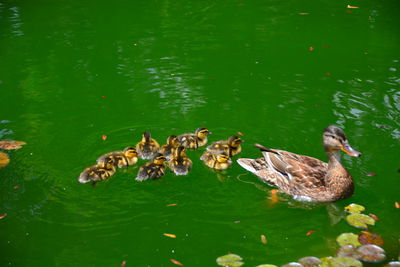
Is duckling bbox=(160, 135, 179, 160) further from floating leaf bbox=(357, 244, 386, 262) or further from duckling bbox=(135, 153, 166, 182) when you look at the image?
floating leaf bbox=(357, 244, 386, 262)

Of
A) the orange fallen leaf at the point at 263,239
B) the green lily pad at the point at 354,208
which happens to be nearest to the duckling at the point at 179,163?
the orange fallen leaf at the point at 263,239

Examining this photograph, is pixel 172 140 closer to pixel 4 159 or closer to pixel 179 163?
pixel 179 163

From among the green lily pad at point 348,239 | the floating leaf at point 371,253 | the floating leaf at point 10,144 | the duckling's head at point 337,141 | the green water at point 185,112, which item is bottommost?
the floating leaf at point 10,144

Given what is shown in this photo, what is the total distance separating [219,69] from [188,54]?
775mm

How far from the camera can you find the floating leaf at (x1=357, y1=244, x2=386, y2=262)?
4102 mm

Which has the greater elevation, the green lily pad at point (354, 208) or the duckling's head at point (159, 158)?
the duckling's head at point (159, 158)

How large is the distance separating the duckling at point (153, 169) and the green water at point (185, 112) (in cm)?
10

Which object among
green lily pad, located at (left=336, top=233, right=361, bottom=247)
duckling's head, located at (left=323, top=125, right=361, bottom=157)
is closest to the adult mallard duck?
duckling's head, located at (left=323, top=125, right=361, bottom=157)

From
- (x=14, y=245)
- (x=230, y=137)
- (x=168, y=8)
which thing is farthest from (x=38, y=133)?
(x=168, y=8)

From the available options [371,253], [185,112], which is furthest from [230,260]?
[185,112]

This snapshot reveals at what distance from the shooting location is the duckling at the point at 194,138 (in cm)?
580

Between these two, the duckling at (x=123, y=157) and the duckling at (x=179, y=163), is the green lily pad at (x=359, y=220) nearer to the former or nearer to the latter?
the duckling at (x=179, y=163)

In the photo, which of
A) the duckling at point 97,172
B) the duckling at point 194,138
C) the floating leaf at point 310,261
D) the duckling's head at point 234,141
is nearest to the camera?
the floating leaf at point 310,261

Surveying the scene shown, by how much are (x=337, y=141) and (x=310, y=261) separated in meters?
1.36
